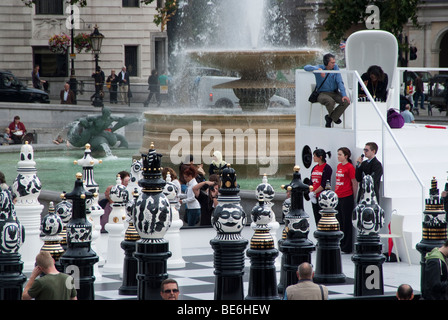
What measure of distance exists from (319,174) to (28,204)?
3.79 metres

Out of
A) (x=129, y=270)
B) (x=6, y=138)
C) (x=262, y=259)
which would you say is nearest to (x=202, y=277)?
(x=129, y=270)

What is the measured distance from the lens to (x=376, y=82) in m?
17.1

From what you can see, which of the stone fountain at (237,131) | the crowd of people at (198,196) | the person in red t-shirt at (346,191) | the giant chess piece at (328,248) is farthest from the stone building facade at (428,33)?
the giant chess piece at (328,248)

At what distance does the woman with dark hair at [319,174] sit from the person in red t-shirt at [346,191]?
15cm

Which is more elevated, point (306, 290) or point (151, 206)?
point (151, 206)

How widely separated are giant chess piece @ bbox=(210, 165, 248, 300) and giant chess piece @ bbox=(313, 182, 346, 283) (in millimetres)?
1948

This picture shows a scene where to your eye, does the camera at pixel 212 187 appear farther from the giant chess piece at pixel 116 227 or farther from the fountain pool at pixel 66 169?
the fountain pool at pixel 66 169

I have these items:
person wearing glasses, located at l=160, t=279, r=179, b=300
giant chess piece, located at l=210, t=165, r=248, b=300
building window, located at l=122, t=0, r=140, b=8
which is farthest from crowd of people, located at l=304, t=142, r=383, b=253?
building window, located at l=122, t=0, r=140, b=8

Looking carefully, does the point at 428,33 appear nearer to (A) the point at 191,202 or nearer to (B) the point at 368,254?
(A) the point at 191,202

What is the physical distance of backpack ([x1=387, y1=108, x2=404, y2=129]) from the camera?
17.4m

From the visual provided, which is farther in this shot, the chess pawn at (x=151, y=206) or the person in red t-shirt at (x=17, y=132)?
the person in red t-shirt at (x=17, y=132)

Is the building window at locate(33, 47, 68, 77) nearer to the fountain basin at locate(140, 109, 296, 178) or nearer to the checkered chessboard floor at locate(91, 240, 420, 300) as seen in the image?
the fountain basin at locate(140, 109, 296, 178)

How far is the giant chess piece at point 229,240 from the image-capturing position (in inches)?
375

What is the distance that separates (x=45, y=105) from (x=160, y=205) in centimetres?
3020
